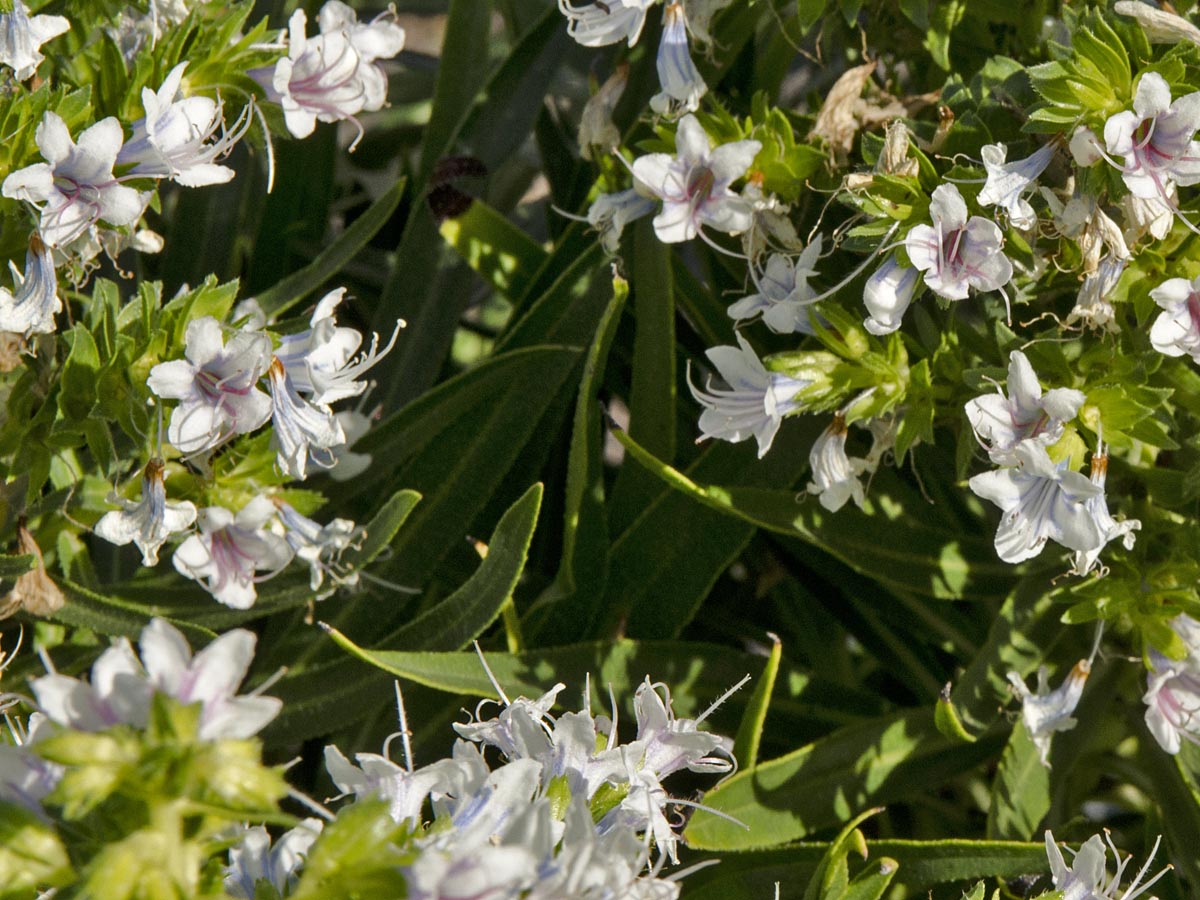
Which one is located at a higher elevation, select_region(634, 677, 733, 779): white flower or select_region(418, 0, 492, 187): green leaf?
select_region(418, 0, 492, 187): green leaf

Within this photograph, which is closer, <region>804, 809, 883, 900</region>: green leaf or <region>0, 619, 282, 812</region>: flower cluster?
<region>0, 619, 282, 812</region>: flower cluster

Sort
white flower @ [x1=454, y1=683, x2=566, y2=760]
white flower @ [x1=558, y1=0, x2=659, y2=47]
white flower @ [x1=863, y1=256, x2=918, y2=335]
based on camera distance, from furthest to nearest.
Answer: white flower @ [x1=558, y1=0, x2=659, y2=47] < white flower @ [x1=863, y1=256, x2=918, y2=335] < white flower @ [x1=454, y1=683, x2=566, y2=760]

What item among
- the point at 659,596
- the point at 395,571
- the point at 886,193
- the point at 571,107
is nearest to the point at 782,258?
the point at 886,193

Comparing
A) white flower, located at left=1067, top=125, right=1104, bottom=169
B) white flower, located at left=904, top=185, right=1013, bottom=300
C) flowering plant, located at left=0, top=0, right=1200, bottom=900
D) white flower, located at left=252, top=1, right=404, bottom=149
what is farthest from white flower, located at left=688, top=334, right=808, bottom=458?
white flower, located at left=252, top=1, right=404, bottom=149

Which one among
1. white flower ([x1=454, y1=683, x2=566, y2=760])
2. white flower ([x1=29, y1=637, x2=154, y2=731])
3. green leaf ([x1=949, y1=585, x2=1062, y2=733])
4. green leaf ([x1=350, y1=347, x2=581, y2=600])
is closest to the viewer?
white flower ([x1=29, y1=637, x2=154, y2=731])

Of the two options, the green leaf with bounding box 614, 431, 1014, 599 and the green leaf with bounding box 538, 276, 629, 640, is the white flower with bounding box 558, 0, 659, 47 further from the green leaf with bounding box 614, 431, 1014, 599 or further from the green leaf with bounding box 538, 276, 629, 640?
the green leaf with bounding box 614, 431, 1014, 599

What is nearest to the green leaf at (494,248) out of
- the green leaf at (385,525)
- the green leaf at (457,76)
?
the green leaf at (457,76)
